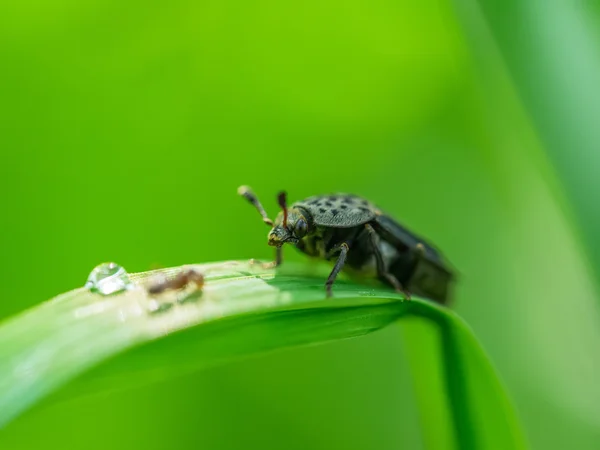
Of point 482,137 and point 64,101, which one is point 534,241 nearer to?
point 482,137

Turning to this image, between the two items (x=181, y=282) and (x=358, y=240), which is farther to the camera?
(x=358, y=240)

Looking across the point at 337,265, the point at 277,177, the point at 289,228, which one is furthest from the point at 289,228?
the point at 277,177

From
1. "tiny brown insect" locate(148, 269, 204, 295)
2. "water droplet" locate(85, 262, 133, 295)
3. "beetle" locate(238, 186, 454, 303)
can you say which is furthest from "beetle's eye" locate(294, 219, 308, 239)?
"water droplet" locate(85, 262, 133, 295)

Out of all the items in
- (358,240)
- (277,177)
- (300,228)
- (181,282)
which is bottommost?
(358,240)

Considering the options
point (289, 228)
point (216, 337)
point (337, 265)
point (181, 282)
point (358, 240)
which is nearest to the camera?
point (216, 337)

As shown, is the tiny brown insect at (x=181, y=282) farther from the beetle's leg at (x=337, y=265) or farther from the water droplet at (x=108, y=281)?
the beetle's leg at (x=337, y=265)

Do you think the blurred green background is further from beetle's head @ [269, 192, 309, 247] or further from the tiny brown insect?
the tiny brown insect

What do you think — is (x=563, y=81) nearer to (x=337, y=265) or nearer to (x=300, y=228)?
(x=337, y=265)
